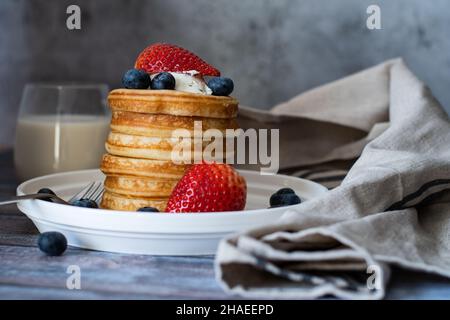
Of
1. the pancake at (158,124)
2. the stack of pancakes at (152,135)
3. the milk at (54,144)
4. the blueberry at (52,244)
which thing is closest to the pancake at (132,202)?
the stack of pancakes at (152,135)

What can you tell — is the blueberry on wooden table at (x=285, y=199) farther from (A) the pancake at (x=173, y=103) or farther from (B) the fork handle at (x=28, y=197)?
(B) the fork handle at (x=28, y=197)

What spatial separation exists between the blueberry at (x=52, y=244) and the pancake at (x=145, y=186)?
24 cm

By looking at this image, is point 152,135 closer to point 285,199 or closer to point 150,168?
point 150,168

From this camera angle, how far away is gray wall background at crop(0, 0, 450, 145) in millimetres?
2500

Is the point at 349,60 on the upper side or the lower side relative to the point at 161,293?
upper

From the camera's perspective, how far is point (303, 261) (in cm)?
102

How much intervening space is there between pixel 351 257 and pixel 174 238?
0.29 metres

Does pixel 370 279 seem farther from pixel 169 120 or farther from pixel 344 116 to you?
pixel 344 116

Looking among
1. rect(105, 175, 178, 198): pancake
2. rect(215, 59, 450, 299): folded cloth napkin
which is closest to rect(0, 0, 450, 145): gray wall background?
rect(215, 59, 450, 299): folded cloth napkin

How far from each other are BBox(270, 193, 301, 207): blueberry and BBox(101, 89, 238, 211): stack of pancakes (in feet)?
0.42

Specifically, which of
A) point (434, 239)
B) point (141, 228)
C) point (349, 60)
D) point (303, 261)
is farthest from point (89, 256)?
point (349, 60)

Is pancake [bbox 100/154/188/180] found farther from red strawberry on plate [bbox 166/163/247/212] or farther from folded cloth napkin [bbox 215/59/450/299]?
folded cloth napkin [bbox 215/59/450/299]

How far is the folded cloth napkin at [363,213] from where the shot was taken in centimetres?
98
